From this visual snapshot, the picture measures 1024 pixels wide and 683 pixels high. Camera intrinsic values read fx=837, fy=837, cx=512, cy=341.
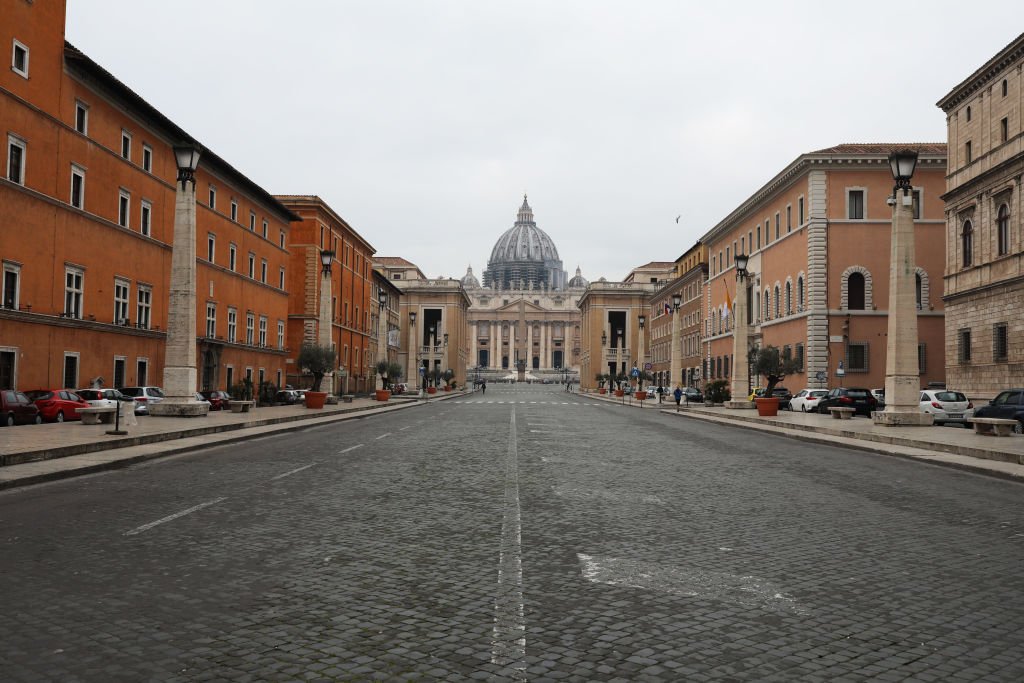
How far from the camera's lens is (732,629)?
17.4 ft

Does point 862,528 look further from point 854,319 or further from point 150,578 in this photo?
point 854,319

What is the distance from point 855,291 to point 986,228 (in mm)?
13750

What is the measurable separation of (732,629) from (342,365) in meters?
A: 69.9

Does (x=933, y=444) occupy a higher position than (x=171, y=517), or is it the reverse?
(x=933, y=444)

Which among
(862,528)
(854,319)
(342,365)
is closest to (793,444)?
(862,528)

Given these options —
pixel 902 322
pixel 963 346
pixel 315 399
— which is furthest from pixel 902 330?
pixel 315 399

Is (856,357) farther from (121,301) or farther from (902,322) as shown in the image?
(121,301)

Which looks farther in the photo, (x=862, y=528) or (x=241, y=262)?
(x=241, y=262)

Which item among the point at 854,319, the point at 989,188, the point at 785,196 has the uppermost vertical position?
the point at 785,196

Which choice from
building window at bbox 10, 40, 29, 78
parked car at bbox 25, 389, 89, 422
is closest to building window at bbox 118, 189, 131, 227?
building window at bbox 10, 40, 29, 78

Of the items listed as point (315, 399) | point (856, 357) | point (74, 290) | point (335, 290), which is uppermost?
point (335, 290)

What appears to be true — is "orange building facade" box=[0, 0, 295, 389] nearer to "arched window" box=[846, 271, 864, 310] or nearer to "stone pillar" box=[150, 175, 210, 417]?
"stone pillar" box=[150, 175, 210, 417]

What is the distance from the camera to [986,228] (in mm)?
39594

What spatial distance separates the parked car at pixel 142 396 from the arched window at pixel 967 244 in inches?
1504
